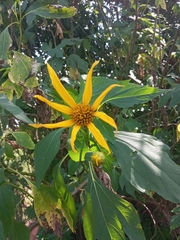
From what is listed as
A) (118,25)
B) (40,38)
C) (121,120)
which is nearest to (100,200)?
(121,120)

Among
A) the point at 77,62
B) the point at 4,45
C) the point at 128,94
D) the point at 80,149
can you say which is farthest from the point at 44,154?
the point at 77,62

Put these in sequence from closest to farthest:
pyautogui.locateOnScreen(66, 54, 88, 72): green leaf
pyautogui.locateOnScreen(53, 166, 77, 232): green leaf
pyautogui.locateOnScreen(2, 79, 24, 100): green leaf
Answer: pyautogui.locateOnScreen(53, 166, 77, 232): green leaf → pyautogui.locateOnScreen(2, 79, 24, 100): green leaf → pyautogui.locateOnScreen(66, 54, 88, 72): green leaf

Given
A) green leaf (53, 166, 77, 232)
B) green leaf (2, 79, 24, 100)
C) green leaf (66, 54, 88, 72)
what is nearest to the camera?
green leaf (53, 166, 77, 232)

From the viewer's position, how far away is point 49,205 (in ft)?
1.92

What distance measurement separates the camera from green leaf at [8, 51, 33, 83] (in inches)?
26.8

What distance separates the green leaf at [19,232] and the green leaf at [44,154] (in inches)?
6.5

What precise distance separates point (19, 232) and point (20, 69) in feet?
1.01

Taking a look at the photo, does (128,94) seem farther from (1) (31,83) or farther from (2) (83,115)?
(1) (31,83)

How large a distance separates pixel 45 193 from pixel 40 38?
146 cm

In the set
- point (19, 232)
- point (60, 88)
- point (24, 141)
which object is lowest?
point (19, 232)

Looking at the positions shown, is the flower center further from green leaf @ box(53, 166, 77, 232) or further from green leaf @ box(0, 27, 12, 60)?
green leaf @ box(0, 27, 12, 60)

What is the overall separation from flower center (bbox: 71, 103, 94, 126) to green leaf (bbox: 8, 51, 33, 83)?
0.59ft

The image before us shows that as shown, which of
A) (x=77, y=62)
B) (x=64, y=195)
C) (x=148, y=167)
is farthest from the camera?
(x=77, y=62)

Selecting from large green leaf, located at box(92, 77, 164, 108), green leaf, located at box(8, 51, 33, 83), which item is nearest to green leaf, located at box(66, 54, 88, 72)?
green leaf, located at box(8, 51, 33, 83)
